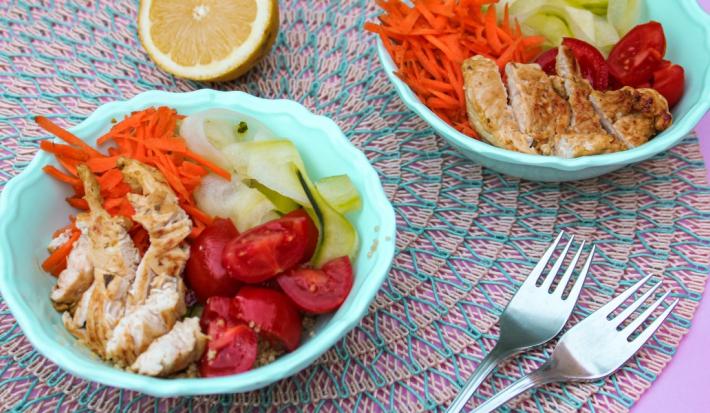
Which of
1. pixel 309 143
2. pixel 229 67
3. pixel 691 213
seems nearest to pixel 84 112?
pixel 229 67

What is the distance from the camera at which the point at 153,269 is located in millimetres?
1335

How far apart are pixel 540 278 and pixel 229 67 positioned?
1.01 m

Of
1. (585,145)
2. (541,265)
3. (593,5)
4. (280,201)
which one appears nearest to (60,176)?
(280,201)

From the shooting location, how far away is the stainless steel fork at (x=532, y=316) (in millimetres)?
1466

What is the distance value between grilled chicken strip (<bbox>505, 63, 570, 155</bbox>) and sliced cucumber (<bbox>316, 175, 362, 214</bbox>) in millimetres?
526

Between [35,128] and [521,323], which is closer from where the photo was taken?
[521,323]

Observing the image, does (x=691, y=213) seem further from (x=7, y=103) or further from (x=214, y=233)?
(x=7, y=103)

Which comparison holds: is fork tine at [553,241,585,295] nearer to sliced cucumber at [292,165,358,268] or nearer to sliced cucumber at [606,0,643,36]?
sliced cucumber at [292,165,358,268]

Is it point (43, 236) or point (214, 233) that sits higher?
point (214, 233)

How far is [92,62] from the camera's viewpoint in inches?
77.8

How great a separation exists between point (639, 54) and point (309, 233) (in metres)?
1.04

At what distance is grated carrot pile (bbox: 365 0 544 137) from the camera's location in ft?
5.89

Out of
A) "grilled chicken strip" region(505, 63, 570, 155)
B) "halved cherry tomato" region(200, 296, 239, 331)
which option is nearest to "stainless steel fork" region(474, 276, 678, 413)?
"grilled chicken strip" region(505, 63, 570, 155)

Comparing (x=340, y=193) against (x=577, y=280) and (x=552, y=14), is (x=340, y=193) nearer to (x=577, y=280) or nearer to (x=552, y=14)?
(x=577, y=280)
